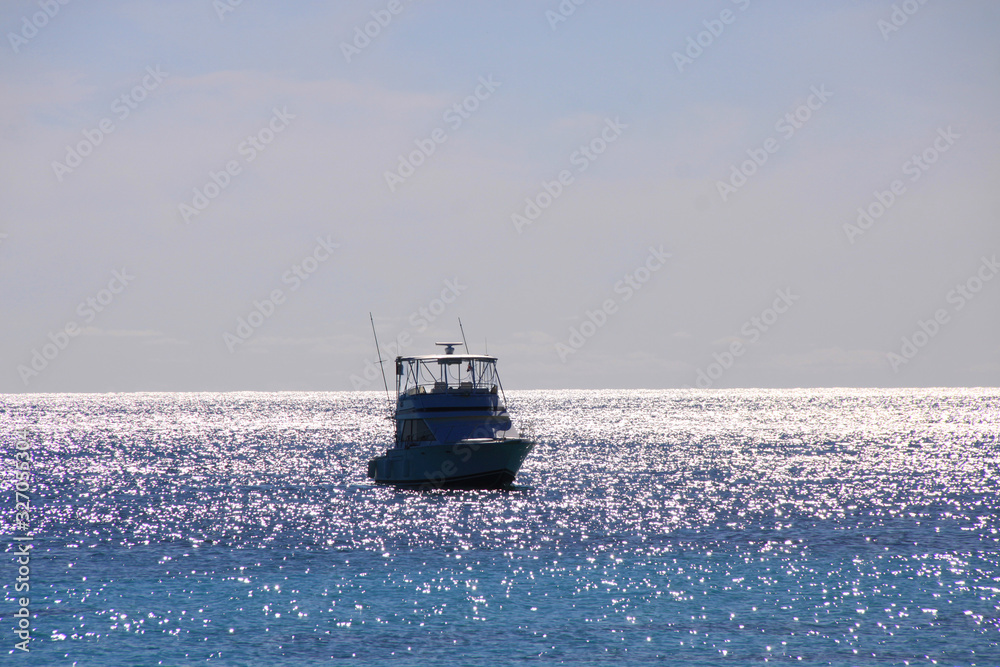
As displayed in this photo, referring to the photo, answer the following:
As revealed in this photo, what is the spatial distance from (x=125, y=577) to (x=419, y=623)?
47.0ft

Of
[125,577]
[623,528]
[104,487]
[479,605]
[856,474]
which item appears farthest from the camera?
[856,474]

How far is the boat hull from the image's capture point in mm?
60719

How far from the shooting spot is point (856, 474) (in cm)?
8281

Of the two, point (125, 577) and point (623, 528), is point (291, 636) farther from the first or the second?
point (623, 528)

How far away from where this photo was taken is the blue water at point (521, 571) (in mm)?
27806

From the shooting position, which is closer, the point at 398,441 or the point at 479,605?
the point at 479,605

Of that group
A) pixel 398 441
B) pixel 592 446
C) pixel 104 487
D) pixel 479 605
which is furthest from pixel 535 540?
pixel 592 446
